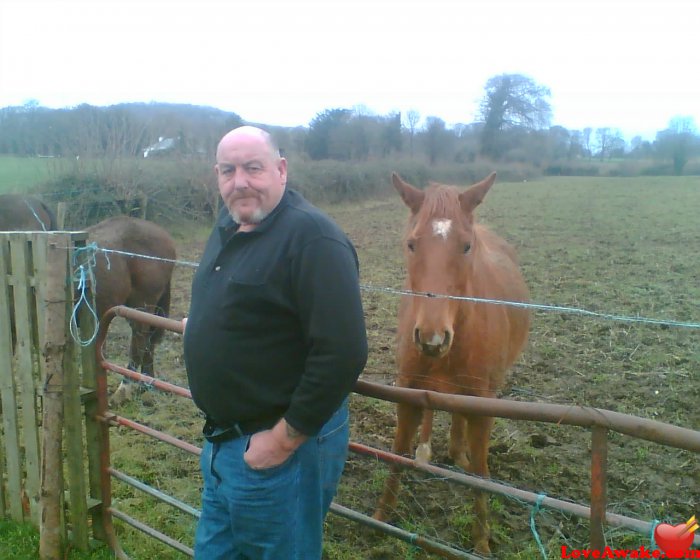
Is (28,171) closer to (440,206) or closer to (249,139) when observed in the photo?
(440,206)

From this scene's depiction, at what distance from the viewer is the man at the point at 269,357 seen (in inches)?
63.3

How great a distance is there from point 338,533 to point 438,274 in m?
Answer: 1.65

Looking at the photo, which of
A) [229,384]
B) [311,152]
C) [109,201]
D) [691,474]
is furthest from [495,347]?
[311,152]

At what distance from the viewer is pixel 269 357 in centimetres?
171

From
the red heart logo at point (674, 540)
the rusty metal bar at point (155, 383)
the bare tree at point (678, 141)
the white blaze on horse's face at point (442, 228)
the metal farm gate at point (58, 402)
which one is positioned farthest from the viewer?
the bare tree at point (678, 141)

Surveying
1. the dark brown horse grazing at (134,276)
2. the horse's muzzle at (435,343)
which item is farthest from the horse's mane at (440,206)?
the dark brown horse grazing at (134,276)

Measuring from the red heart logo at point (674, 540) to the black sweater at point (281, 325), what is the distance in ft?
2.83

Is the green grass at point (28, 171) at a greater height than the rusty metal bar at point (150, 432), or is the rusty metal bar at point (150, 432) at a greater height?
the green grass at point (28, 171)

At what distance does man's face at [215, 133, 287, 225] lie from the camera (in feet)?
6.01

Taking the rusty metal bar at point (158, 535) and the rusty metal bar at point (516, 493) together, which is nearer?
the rusty metal bar at point (516, 493)

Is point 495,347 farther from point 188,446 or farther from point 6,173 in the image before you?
point 6,173

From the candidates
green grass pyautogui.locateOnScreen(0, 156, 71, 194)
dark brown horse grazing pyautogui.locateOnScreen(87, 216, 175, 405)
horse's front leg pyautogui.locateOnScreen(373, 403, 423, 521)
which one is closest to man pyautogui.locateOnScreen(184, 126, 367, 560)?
horse's front leg pyautogui.locateOnScreen(373, 403, 423, 521)

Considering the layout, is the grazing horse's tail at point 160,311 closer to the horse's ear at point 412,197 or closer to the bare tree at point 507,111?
the horse's ear at point 412,197

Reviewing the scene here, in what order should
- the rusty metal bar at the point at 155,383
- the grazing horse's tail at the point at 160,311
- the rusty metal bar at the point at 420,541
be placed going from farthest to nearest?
the grazing horse's tail at the point at 160,311 < the rusty metal bar at the point at 155,383 < the rusty metal bar at the point at 420,541
